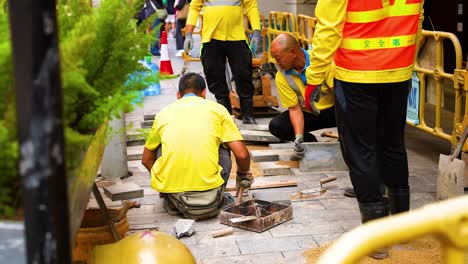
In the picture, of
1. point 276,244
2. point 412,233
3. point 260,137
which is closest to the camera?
point 412,233

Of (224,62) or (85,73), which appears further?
(224,62)

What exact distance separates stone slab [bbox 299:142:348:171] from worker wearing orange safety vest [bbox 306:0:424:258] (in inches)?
75.9

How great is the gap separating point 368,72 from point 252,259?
1.36 m

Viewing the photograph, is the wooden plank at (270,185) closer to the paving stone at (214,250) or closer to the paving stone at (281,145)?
the paving stone at (281,145)

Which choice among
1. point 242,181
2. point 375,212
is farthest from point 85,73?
point 242,181

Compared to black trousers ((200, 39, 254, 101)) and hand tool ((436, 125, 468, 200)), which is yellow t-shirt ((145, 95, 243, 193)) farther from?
black trousers ((200, 39, 254, 101))

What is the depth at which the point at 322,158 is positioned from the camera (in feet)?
21.9

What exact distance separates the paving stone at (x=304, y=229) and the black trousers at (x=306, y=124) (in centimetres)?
161

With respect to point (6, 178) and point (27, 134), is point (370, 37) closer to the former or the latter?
point (6, 178)

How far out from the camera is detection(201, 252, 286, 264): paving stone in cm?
462

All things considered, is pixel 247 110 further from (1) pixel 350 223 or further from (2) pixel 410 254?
(2) pixel 410 254

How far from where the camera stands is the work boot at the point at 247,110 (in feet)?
28.0

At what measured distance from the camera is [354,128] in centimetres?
452

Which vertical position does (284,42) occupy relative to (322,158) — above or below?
above
